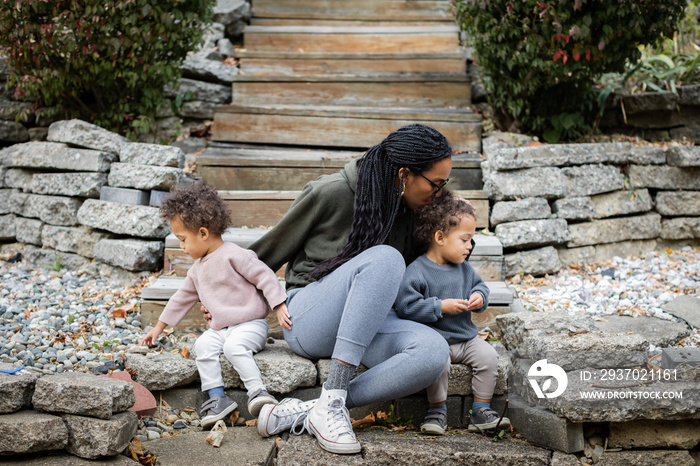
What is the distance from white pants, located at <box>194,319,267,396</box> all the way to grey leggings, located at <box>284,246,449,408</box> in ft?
0.74

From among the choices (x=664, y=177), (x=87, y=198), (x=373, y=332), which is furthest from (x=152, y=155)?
(x=664, y=177)

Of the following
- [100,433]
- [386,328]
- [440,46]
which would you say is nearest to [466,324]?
[386,328]

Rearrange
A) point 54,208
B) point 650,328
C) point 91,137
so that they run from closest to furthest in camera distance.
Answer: point 650,328, point 91,137, point 54,208

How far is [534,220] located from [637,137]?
1277mm

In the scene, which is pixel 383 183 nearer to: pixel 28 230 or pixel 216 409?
pixel 216 409

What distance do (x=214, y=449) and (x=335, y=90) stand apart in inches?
127

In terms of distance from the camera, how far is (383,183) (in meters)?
2.41

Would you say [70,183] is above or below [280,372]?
above

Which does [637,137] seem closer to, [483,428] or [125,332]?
[483,428]

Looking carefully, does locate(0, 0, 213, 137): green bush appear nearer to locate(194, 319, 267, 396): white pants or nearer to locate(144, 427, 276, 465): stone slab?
locate(194, 319, 267, 396): white pants

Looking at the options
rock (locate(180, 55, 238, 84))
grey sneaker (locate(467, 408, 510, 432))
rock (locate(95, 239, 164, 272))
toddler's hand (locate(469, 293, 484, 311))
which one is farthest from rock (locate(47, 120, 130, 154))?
grey sneaker (locate(467, 408, 510, 432))

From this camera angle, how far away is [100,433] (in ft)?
6.35

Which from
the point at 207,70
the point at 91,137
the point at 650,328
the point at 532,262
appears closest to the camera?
the point at 650,328

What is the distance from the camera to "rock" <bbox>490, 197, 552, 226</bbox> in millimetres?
3744
